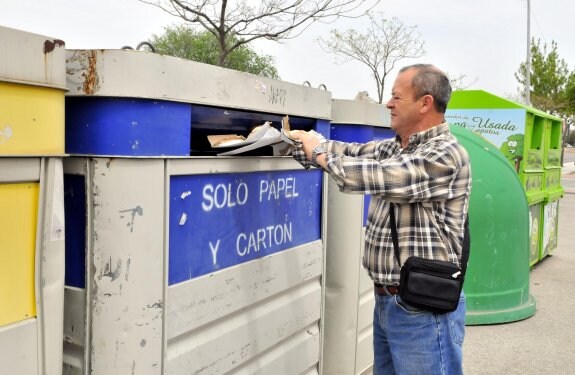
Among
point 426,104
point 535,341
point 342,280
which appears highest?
point 426,104

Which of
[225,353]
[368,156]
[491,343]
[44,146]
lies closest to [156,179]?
[44,146]

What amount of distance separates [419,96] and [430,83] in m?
0.06

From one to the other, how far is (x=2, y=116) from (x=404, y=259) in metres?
1.37

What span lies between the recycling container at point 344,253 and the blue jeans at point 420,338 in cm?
86

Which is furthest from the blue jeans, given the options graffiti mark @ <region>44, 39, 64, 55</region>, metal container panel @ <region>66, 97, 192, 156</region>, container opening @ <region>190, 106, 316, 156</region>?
graffiti mark @ <region>44, 39, 64, 55</region>

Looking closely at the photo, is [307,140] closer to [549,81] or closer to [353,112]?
[353,112]

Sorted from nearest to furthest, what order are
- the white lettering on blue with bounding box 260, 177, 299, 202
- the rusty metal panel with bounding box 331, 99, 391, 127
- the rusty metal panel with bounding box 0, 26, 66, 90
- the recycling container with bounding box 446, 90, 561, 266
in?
1. the rusty metal panel with bounding box 0, 26, 66, 90
2. the white lettering on blue with bounding box 260, 177, 299, 202
3. the rusty metal panel with bounding box 331, 99, 391, 127
4. the recycling container with bounding box 446, 90, 561, 266

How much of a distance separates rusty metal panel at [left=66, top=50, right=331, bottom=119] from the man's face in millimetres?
476

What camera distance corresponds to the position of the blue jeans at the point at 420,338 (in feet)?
6.84

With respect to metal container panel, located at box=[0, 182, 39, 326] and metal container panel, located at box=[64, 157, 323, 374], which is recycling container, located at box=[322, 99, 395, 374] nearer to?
metal container panel, located at box=[64, 157, 323, 374]

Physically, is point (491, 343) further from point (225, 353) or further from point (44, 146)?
point (44, 146)

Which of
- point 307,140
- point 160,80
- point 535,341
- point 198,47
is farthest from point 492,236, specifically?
point 198,47

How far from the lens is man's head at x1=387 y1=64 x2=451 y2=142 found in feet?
7.02

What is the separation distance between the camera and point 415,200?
2029 mm
